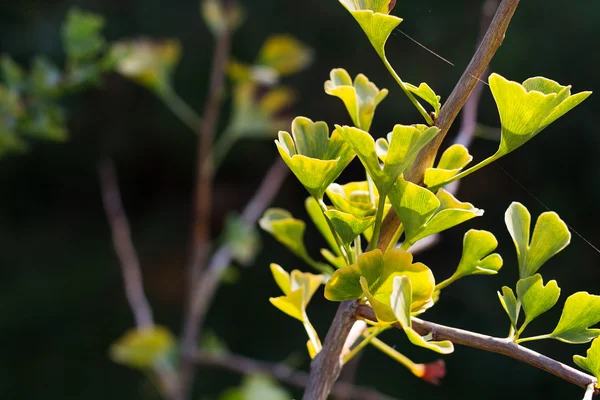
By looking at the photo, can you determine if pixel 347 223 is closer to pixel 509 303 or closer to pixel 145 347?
pixel 509 303

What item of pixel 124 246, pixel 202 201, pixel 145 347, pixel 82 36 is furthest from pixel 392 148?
pixel 124 246

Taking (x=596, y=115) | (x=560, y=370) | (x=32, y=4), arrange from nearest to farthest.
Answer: (x=560, y=370) < (x=596, y=115) < (x=32, y=4)

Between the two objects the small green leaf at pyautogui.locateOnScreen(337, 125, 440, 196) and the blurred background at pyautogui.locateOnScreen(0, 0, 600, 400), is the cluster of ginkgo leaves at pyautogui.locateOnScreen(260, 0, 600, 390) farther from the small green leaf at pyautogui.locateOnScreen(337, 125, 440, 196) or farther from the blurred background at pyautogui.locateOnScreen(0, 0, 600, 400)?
the blurred background at pyautogui.locateOnScreen(0, 0, 600, 400)

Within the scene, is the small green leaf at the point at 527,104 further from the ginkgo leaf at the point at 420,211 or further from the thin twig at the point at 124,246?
the thin twig at the point at 124,246

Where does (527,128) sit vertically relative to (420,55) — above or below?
above

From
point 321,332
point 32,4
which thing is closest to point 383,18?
point 321,332

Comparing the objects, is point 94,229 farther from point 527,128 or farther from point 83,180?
point 527,128

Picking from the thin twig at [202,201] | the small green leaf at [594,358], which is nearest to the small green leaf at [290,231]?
the small green leaf at [594,358]
